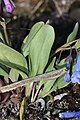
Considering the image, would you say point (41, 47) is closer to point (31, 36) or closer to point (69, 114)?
point (31, 36)

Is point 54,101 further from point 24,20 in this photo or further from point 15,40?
point 24,20

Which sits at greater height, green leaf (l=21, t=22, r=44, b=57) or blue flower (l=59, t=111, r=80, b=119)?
green leaf (l=21, t=22, r=44, b=57)

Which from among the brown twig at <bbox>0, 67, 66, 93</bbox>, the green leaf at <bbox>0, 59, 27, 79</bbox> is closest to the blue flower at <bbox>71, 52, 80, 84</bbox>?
the brown twig at <bbox>0, 67, 66, 93</bbox>

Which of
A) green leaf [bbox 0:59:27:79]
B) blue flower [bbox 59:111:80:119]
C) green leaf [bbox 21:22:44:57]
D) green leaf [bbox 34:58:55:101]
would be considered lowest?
blue flower [bbox 59:111:80:119]

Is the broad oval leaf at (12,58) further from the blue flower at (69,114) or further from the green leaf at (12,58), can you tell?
the blue flower at (69,114)

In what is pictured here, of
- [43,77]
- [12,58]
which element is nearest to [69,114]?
[43,77]

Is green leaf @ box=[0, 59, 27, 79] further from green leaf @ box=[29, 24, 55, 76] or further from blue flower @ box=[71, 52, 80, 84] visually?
blue flower @ box=[71, 52, 80, 84]

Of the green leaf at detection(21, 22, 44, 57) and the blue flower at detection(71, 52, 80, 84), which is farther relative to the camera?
the green leaf at detection(21, 22, 44, 57)
